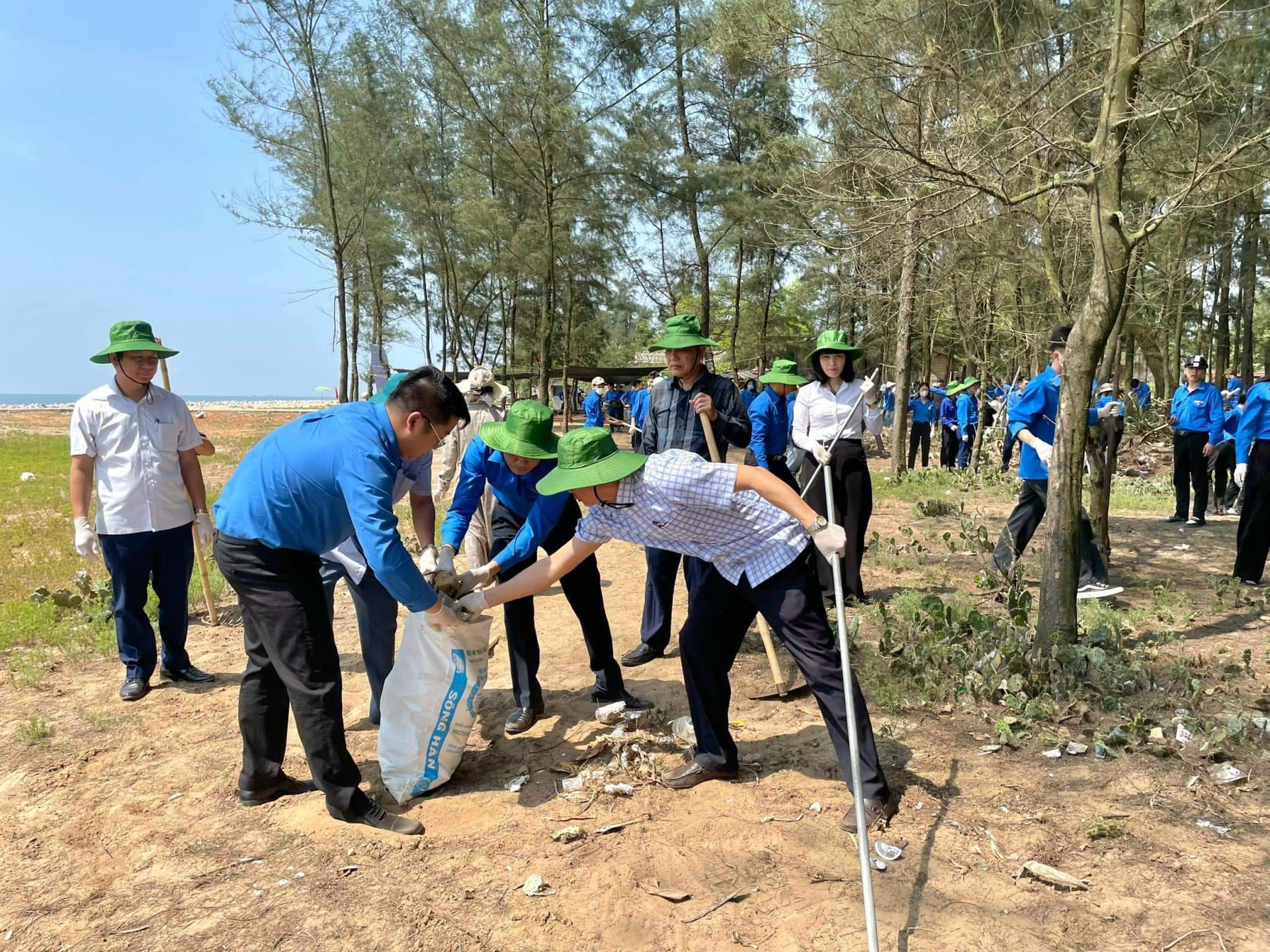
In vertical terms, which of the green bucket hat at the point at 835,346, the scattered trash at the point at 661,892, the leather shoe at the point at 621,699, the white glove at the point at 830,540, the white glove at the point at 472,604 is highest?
the green bucket hat at the point at 835,346

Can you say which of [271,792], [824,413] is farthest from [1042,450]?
[271,792]

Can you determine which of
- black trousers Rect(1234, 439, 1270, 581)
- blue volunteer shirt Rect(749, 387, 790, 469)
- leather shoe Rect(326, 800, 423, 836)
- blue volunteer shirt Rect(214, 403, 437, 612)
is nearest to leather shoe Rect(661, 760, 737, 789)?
leather shoe Rect(326, 800, 423, 836)

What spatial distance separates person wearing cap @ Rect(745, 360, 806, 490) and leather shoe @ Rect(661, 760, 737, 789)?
265cm

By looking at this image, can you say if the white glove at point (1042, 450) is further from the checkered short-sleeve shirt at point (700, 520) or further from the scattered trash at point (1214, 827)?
the checkered short-sleeve shirt at point (700, 520)

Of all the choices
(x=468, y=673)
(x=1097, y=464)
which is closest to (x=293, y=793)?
(x=468, y=673)

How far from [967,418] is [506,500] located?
502 inches

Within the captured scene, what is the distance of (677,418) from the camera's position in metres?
4.58

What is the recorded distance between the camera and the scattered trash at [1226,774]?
3086 millimetres

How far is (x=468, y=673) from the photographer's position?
3193mm

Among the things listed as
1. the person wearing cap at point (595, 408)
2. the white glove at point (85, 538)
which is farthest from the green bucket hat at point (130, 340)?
the person wearing cap at point (595, 408)

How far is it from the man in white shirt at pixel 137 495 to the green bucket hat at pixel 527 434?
6.83 feet

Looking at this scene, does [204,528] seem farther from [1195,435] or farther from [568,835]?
[1195,435]

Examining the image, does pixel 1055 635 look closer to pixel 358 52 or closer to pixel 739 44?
pixel 739 44

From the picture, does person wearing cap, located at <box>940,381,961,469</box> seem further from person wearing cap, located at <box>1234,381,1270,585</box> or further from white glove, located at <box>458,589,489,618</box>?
white glove, located at <box>458,589,489,618</box>
